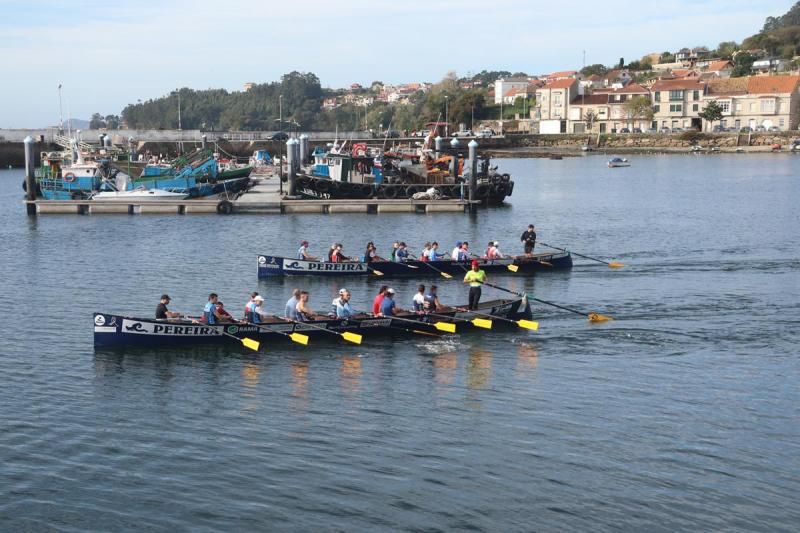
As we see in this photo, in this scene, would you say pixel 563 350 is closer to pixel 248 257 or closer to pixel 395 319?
pixel 395 319

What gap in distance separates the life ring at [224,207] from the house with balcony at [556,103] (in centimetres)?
11914

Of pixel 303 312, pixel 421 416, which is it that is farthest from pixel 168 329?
pixel 421 416

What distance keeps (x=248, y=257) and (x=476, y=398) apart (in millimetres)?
27808

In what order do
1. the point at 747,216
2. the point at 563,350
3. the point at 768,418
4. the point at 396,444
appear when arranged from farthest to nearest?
the point at 747,216, the point at 563,350, the point at 768,418, the point at 396,444

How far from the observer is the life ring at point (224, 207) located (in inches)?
2788

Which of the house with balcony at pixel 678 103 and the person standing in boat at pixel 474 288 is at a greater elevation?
the house with balcony at pixel 678 103

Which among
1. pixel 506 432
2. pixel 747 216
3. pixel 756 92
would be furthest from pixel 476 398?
pixel 756 92

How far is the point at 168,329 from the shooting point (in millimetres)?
30203

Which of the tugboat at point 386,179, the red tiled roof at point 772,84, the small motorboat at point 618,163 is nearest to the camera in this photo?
the tugboat at point 386,179

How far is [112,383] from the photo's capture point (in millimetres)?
27359

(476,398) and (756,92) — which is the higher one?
(756,92)

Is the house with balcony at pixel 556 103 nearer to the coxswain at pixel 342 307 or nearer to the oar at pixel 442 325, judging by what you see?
the oar at pixel 442 325

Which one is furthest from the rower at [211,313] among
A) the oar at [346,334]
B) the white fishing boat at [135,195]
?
the white fishing boat at [135,195]

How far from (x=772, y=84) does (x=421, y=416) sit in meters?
154
